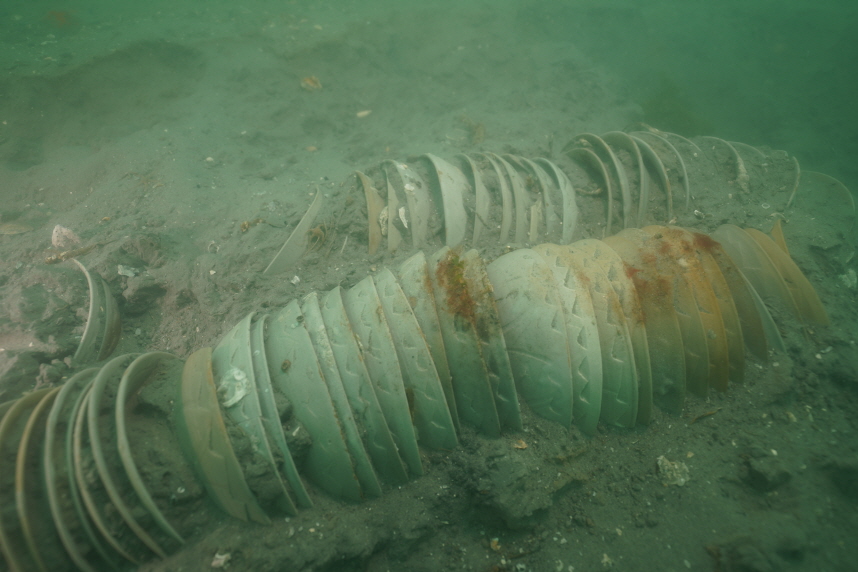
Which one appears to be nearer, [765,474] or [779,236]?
[765,474]

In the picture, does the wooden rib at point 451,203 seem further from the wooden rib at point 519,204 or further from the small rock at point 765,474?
the small rock at point 765,474

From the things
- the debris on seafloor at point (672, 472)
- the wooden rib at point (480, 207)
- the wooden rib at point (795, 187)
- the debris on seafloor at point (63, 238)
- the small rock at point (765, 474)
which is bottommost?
the debris on seafloor at point (672, 472)

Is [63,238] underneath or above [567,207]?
underneath

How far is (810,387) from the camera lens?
8.77ft

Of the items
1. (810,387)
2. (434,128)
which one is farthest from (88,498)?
(434,128)

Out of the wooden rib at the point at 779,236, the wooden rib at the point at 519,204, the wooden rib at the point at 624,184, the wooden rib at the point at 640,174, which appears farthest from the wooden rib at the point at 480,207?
the wooden rib at the point at 779,236

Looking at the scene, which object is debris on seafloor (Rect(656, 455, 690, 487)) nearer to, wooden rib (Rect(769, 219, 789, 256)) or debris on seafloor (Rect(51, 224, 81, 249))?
wooden rib (Rect(769, 219, 789, 256))

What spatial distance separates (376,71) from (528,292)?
7.72 m

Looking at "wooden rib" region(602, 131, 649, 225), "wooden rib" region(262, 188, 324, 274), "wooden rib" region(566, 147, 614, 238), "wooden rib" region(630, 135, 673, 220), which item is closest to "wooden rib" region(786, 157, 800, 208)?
"wooden rib" region(630, 135, 673, 220)

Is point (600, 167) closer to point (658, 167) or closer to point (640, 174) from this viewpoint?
point (640, 174)

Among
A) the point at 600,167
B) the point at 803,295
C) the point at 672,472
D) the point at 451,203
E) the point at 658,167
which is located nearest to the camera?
the point at 672,472

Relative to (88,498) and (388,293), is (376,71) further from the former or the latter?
(88,498)

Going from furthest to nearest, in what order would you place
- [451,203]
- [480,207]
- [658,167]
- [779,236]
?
1. [658,167]
2. [480,207]
3. [451,203]
4. [779,236]

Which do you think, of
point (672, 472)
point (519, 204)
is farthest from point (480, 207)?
point (672, 472)
